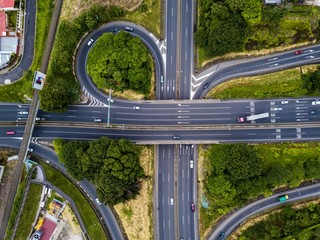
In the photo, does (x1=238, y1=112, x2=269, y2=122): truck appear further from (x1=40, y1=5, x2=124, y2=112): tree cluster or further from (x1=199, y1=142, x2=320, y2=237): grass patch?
(x1=40, y1=5, x2=124, y2=112): tree cluster

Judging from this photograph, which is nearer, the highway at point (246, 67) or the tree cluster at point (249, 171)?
the tree cluster at point (249, 171)

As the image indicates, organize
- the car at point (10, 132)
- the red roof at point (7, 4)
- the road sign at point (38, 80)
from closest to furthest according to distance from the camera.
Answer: the road sign at point (38, 80) < the red roof at point (7, 4) < the car at point (10, 132)

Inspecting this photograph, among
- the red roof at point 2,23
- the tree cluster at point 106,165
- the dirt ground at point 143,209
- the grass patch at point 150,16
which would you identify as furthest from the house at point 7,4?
the dirt ground at point 143,209

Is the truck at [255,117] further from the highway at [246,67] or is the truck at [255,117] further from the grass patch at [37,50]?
the grass patch at [37,50]

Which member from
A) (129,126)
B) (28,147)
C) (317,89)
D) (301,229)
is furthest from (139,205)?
(317,89)

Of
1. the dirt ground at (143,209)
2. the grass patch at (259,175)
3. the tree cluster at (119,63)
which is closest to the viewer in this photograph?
the grass patch at (259,175)

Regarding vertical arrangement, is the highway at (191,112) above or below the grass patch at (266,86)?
below

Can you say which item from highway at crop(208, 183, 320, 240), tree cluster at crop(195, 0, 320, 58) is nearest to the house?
tree cluster at crop(195, 0, 320, 58)
